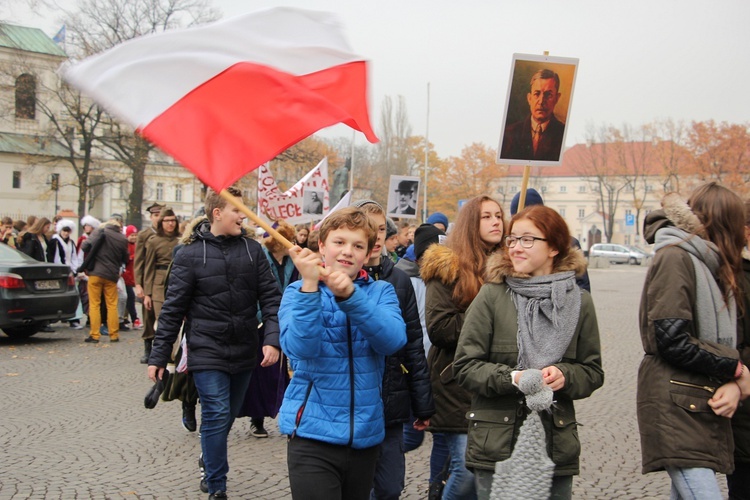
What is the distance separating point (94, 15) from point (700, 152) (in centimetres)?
4369

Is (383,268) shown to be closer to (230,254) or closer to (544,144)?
(230,254)

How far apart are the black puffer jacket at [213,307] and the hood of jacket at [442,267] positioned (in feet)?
4.19

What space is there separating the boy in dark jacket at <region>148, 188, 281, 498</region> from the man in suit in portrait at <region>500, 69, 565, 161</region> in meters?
1.84

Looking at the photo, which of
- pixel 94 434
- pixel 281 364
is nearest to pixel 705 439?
pixel 281 364

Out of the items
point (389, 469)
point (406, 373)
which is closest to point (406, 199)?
point (406, 373)

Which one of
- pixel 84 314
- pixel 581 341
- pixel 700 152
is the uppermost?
pixel 700 152

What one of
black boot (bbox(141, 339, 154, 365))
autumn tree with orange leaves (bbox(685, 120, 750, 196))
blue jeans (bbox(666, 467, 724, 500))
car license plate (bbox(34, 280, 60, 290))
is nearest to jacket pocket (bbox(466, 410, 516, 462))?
blue jeans (bbox(666, 467, 724, 500))

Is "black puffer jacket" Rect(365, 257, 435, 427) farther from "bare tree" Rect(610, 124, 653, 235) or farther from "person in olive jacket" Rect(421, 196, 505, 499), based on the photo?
"bare tree" Rect(610, 124, 653, 235)

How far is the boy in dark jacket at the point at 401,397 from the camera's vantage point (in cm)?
378

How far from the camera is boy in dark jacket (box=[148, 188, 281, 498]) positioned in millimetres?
4859

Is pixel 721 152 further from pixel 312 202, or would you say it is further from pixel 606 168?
pixel 312 202

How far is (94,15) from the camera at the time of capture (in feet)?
112

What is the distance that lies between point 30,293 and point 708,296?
11225mm

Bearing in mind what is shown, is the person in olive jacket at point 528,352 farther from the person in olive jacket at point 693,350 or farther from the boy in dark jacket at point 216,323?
the boy in dark jacket at point 216,323
